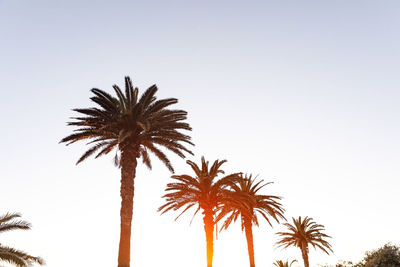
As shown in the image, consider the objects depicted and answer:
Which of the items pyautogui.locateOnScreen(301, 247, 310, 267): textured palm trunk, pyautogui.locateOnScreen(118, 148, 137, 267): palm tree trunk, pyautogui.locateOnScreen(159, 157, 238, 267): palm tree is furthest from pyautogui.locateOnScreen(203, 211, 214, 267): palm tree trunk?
pyautogui.locateOnScreen(301, 247, 310, 267): textured palm trunk

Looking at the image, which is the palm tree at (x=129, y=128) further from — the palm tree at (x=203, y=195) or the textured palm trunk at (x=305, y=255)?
the textured palm trunk at (x=305, y=255)

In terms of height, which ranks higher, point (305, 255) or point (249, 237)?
point (305, 255)

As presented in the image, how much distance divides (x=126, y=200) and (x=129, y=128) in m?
4.73

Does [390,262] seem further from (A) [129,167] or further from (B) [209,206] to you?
(A) [129,167]

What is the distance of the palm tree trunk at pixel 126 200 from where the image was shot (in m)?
21.1

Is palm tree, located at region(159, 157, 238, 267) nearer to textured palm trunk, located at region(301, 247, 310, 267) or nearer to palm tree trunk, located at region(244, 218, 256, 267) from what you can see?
palm tree trunk, located at region(244, 218, 256, 267)

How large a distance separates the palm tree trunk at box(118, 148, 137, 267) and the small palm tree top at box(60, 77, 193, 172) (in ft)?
2.08

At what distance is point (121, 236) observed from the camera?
2164 cm

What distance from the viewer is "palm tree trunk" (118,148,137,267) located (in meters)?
21.1

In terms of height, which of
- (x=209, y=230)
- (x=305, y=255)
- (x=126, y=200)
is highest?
(x=305, y=255)

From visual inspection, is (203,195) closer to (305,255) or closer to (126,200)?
(126,200)

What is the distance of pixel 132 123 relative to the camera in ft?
78.4

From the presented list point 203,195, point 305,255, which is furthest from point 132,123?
point 305,255

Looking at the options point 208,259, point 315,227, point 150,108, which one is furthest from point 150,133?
point 315,227
